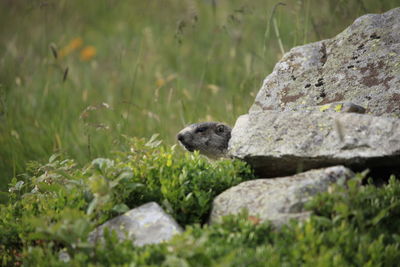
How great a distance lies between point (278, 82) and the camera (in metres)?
4.46

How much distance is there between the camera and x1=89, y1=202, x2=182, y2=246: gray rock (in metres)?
2.96

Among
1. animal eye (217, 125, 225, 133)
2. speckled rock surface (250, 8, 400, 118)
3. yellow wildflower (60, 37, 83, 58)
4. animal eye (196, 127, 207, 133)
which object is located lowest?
animal eye (217, 125, 225, 133)

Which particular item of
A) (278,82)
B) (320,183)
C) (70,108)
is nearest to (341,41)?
(278,82)

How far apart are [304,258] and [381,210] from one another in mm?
622

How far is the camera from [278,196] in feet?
9.97

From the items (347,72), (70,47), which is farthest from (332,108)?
(70,47)

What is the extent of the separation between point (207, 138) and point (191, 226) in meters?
1.41

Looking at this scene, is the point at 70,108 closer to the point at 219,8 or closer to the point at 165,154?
the point at 165,154

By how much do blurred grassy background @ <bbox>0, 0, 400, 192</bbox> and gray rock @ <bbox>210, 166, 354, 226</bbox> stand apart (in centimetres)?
160

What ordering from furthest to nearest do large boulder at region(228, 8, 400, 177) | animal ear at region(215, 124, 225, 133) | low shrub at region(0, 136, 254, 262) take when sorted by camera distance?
1. animal ear at region(215, 124, 225, 133)
2. large boulder at region(228, 8, 400, 177)
3. low shrub at region(0, 136, 254, 262)

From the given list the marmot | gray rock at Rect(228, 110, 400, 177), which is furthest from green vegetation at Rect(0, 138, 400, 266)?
the marmot

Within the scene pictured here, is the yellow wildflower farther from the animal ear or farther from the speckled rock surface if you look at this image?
the speckled rock surface

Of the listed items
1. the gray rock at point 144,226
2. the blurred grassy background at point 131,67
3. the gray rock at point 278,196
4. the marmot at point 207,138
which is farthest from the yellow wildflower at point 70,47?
the gray rock at point 278,196

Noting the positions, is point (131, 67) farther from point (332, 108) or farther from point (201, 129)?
point (332, 108)
